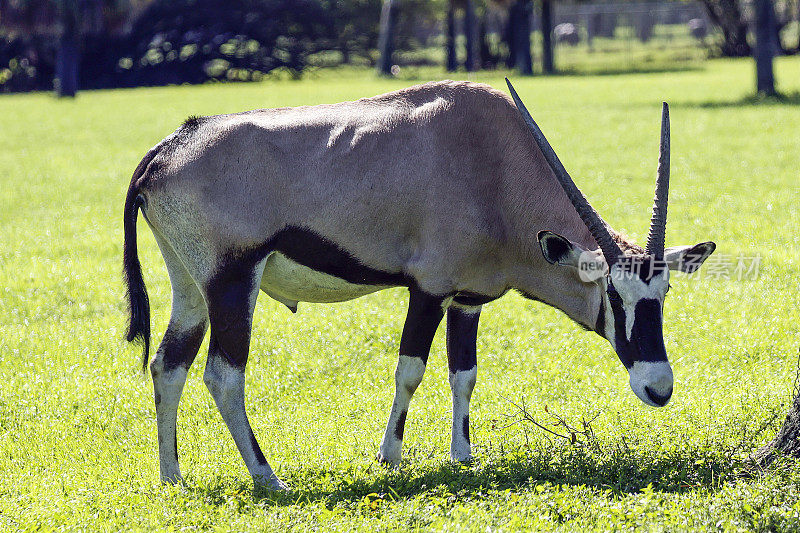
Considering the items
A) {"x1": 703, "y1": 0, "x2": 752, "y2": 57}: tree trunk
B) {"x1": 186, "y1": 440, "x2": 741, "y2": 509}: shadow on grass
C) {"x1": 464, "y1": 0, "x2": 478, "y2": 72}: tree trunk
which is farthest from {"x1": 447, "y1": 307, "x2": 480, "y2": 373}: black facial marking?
{"x1": 703, "y1": 0, "x2": 752, "y2": 57}: tree trunk

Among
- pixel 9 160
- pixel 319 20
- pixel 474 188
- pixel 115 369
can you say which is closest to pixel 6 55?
pixel 319 20

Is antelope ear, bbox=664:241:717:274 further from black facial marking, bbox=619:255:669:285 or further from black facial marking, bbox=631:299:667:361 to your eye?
black facial marking, bbox=631:299:667:361

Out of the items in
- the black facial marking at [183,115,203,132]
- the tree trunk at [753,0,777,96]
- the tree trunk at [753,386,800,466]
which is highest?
the black facial marking at [183,115,203,132]

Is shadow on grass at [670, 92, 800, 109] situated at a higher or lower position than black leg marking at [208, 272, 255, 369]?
lower

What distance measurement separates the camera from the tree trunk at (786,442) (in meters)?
6.05

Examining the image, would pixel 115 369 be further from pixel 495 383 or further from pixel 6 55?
pixel 6 55

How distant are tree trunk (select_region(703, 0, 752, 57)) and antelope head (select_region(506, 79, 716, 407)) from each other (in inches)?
1900

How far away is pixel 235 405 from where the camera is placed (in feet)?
21.0

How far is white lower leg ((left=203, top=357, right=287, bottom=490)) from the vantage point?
6348mm

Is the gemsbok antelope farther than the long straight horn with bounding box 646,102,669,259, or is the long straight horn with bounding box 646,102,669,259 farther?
the gemsbok antelope

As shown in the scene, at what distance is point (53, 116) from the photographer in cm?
3269

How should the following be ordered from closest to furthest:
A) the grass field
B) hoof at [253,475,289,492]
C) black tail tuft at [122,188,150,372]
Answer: the grass field → hoof at [253,475,289,492] → black tail tuft at [122,188,150,372]

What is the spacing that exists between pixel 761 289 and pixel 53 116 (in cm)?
2740

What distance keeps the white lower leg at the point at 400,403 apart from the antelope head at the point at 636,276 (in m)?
1.17
